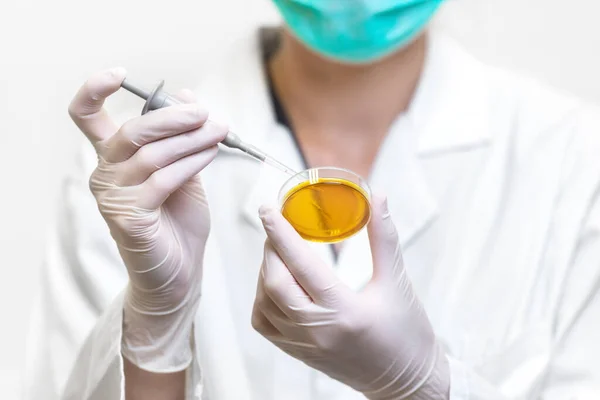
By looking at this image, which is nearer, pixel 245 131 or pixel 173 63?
pixel 245 131

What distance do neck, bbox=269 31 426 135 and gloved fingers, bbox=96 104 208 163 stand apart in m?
0.48

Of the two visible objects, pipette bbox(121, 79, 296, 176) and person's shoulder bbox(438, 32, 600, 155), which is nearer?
pipette bbox(121, 79, 296, 176)

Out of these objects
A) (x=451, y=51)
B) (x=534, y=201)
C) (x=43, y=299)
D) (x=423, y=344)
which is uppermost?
(x=451, y=51)

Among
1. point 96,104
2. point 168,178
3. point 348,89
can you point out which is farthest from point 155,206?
point 348,89

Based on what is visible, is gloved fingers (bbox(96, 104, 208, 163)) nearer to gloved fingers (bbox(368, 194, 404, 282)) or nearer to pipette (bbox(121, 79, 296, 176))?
pipette (bbox(121, 79, 296, 176))

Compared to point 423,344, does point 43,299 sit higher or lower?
lower

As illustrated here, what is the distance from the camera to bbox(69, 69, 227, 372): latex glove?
994 mm

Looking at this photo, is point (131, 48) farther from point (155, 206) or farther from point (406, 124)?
point (155, 206)

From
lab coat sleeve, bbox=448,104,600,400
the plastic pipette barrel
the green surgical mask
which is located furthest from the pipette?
lab coat sleeve, bbox=448,104,600,400

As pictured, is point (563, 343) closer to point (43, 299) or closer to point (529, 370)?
point (529, 370)

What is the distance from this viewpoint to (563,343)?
4.11 feet

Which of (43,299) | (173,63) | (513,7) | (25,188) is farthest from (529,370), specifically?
(25,188)

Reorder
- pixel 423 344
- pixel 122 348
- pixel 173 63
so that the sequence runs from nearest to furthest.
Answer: pixel 423 344
pixel 122 348
pixel 173 63

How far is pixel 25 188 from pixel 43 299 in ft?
1.98
